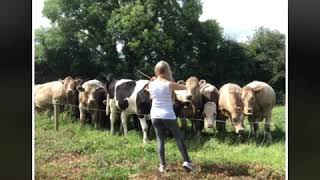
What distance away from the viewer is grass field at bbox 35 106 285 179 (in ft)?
18.1

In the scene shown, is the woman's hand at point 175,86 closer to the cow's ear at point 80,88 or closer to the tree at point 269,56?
the tree at point 269,56

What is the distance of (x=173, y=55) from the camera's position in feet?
18.5

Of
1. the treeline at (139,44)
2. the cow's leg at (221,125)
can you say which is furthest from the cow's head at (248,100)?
the cow's leg at (221,125)

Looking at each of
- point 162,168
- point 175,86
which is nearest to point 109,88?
point 175,86

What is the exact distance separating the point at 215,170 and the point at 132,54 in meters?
1.35

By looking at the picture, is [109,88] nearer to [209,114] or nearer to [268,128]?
[209,114]

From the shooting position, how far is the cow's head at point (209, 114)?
5645mm

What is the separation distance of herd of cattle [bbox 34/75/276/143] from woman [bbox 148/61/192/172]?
71 mm

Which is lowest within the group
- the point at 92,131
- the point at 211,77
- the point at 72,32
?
the point at 92,131

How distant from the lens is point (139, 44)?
5.68 meters

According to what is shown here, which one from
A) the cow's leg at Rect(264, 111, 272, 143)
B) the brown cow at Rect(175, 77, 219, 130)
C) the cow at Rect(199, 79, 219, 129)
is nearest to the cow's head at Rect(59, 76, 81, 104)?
the brown cow at Rect(175, 77, 219, 130)

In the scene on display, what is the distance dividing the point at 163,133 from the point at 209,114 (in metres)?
0.47
